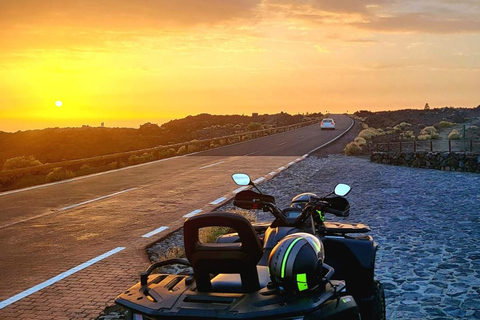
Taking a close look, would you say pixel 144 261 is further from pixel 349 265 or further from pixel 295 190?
pixel 295 190

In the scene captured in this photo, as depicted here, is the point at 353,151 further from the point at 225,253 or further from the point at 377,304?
the point at 225,253

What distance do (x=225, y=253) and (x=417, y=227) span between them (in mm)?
8549

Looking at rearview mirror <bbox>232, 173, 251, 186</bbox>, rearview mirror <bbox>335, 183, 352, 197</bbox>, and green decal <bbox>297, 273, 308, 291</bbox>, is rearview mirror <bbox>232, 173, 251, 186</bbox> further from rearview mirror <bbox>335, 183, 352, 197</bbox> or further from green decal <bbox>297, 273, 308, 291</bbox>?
green decal <bbox>297, 273, 308, 291</bbox>

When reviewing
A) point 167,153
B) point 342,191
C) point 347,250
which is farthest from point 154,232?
point 167,153

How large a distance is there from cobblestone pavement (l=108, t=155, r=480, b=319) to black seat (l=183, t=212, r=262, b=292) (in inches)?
132

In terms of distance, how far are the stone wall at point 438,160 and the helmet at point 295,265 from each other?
20.4 meters

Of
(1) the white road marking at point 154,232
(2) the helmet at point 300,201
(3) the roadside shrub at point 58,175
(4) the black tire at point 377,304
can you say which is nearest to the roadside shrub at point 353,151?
(3) the roadside shrub at point 58,175

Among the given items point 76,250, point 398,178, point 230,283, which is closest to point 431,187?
point 398,178

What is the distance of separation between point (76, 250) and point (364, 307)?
6211 mm

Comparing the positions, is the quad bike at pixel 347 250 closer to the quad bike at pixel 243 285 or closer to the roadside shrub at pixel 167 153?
the quad bike at pixel 243 285

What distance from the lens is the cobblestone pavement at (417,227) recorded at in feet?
22.2

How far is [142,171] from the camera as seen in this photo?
24469 mm

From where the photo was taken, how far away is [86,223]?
12.4 metres

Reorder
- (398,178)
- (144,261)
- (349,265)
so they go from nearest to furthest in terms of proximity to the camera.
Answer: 1. (349,265)
2. (144,261)
3. (398,178)
